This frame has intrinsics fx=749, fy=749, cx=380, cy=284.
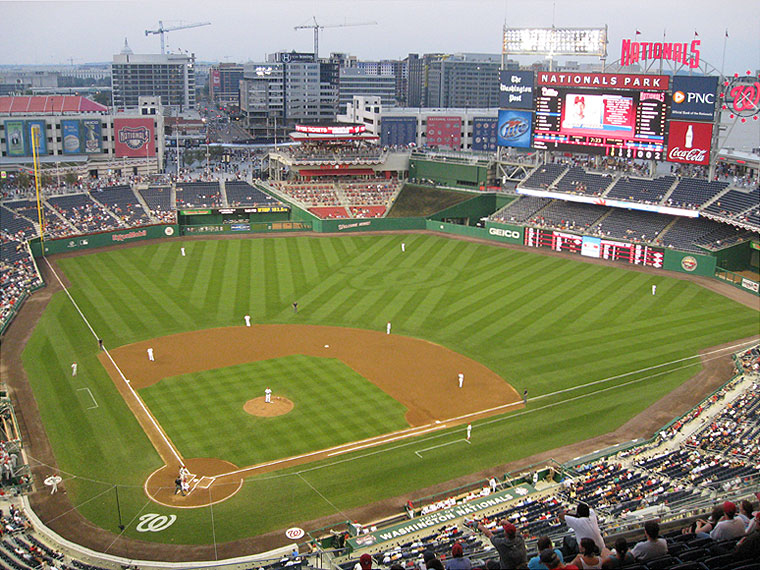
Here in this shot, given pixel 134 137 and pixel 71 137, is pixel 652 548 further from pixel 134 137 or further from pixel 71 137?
pixel 134 137

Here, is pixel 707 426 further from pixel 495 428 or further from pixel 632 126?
pixel 632 126

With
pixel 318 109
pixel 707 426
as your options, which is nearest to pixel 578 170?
pixel 707 426

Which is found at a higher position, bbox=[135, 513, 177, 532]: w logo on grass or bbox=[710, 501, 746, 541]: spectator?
bbox=[710, 501, 746, 541]: spectator

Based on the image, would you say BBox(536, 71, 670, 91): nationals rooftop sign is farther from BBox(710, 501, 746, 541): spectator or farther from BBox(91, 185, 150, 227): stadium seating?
BBox(710, 501, 746, 541): spectator

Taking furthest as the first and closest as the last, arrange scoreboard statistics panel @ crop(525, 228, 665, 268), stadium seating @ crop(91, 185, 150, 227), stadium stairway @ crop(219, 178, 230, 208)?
stadium stairway @ crop(219, 178, 230, 208) → stadium seating @ crop(91, 185, 150, 227) → scoreboard statistics panel @ crop(525, 228, 665, 268)

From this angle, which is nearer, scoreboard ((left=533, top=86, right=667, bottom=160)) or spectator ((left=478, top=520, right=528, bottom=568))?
spectator ((left=478, top=520, right=528, bottom=568))

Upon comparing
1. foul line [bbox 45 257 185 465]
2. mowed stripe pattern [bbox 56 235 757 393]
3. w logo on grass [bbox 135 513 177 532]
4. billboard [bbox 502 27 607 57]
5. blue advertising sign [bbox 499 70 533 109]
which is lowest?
w logo on grass [bbox 135 513 177 532]

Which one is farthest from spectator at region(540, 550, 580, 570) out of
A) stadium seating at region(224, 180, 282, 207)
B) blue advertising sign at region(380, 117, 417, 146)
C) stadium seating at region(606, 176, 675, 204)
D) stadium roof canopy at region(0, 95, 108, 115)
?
blue advertising sign at region(380, 117, 417, 146)
